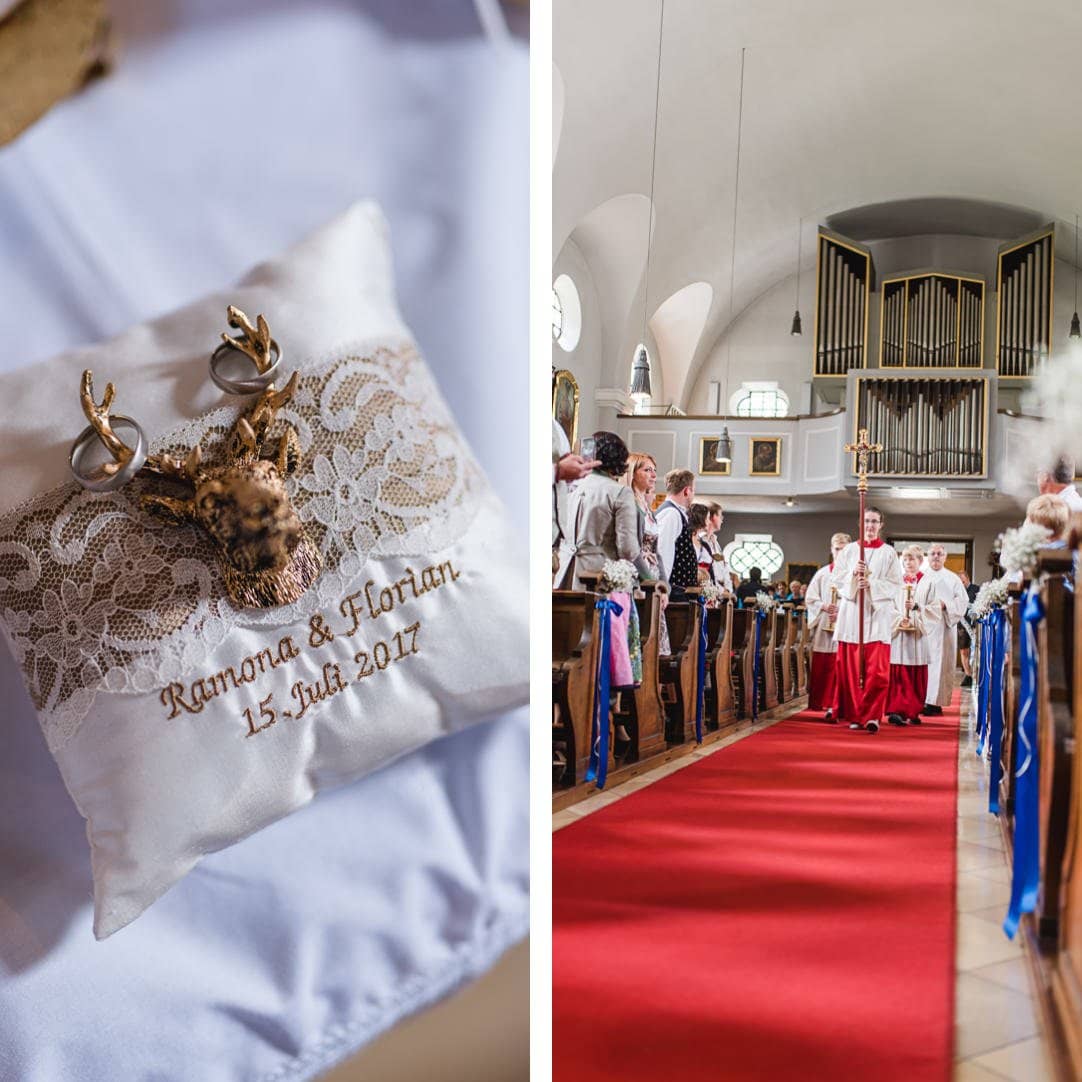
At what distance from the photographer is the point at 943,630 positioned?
583 centimetres

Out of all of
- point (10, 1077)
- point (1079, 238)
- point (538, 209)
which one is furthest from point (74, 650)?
point (1079, 238)

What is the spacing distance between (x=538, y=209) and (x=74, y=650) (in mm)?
694

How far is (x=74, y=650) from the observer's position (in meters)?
1.04

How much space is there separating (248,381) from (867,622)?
4.87 metres

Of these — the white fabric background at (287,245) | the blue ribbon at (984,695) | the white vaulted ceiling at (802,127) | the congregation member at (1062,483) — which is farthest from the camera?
the blue ribbon at (984,695)

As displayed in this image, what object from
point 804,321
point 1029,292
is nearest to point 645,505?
point 1029,292

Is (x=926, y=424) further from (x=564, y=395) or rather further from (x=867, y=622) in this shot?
(x=564, y=395)

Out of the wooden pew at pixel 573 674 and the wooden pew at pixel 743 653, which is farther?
the wooden pew at pixel 743 653

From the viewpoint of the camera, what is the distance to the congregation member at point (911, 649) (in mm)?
5625

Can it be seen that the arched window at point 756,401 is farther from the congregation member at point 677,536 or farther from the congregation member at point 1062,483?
the congregation member at point 1062,483

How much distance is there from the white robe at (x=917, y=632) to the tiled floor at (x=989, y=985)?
2985mm

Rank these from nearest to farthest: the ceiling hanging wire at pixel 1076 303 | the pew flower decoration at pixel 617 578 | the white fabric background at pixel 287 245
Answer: the white fabric background at pixel 287 245
the ceiling hanging wire at pixel 1076 303
the pew flower decoration at pixel 617 578

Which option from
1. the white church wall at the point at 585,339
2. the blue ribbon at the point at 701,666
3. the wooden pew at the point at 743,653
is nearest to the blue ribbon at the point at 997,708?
the blue ribbon at the point at 701,666

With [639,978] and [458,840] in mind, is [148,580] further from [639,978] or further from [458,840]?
[639,978]
